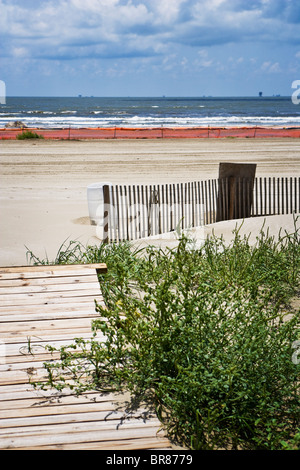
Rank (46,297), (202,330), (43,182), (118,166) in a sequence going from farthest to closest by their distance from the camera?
1. (118,166)
2. (43,182)
3. (46,297)
4. (202,330)

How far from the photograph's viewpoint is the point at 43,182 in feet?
58.2

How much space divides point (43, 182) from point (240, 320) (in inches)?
588

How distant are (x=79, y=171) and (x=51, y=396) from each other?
56.5ft

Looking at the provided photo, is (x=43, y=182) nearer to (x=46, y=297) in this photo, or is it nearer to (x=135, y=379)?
(x=46, y=297)

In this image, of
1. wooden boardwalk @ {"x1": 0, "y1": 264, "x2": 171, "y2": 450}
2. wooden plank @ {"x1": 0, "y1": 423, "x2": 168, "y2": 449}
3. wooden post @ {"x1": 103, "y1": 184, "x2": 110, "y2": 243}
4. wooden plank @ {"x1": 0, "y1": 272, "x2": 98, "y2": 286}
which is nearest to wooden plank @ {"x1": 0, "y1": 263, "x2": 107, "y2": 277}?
wooden plank @ {"x1": 0, "y1": 272, "x2": 98, "y2": 286}

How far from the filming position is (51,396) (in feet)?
10.5

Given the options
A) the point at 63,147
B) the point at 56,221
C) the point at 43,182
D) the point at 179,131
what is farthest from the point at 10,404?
the point at 179,131

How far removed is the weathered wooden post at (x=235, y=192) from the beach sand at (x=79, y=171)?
4.12ft

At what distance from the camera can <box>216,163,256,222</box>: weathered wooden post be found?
1009 cm

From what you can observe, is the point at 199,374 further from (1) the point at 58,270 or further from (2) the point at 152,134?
(2) the point at 152,134

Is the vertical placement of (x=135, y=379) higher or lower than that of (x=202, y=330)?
lower

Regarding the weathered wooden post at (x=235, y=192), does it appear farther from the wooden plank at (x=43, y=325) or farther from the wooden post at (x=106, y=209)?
the wooden plank at (x=43, y=325)

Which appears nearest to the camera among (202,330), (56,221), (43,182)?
(202,330)
